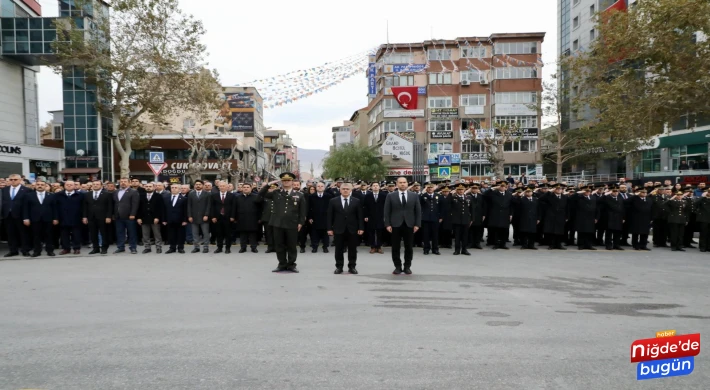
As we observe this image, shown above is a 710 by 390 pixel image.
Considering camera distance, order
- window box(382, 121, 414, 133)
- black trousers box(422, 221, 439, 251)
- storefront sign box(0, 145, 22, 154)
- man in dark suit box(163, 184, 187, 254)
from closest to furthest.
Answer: man in dark suit box(163, 184, 187, 254) → black trousers box(422, 221, 439, 251) → storefront sign box(0, 145, 22, 154) → window box(382, 121, 414, 133)

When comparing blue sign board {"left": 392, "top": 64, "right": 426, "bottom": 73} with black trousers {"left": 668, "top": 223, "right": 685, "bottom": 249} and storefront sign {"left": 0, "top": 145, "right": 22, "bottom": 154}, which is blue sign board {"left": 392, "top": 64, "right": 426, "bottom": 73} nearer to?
storefront sign {"left": 0, "top": 145, "right": 22, "bottom": 154}

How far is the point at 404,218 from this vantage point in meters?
10.3

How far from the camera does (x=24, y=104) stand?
42.8 metres

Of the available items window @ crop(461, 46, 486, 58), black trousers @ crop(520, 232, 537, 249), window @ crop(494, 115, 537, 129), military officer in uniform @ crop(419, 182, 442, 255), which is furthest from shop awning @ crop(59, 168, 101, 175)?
black trousers @ crop(520, 232, 537, 249)

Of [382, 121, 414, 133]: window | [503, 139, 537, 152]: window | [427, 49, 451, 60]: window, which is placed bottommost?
[503, 139, 537, 152]: window

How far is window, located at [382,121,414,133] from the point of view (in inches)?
2466

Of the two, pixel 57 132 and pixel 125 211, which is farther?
pixel 57 132

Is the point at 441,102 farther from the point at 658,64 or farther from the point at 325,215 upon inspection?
the point at 325,215

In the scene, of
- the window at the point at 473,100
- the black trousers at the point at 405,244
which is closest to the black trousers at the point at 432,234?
the black trousers at the point at 405,244

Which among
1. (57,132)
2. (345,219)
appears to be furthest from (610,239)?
(57,132)

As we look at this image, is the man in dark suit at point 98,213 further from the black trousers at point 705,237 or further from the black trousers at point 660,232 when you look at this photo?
the black trousers at point 705,237

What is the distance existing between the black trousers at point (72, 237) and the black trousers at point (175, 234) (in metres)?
2.33

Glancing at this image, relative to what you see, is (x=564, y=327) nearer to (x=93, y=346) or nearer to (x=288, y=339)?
(x=288, y=339)

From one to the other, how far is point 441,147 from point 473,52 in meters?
11.0
